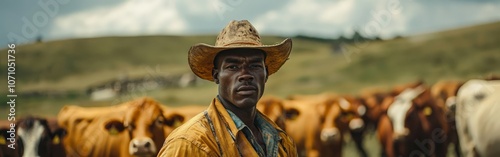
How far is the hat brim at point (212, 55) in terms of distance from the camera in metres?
3.56

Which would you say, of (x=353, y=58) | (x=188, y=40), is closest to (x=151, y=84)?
(x=353, y=58)

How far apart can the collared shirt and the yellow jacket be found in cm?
3

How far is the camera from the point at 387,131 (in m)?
14.3

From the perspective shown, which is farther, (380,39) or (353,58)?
(380,39)

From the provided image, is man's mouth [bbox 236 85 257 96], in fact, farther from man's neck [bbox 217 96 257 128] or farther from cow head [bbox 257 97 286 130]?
cow head [bbox 257 97 286 130]

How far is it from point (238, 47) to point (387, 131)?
11147mm

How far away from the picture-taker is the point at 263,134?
3.64 m

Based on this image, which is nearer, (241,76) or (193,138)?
(193,138)

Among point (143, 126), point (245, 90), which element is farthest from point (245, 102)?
point (143, 126)

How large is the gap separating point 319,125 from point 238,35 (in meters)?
10.1

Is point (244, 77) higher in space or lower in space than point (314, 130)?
higher

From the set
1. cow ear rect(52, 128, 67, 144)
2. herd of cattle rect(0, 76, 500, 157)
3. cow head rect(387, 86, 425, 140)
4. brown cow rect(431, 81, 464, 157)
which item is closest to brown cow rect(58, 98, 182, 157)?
herd of cattle rect(0, 76, 500, 157)

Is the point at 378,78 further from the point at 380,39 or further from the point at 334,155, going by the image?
the point at 334,155

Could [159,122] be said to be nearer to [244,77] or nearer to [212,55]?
[212,55]
